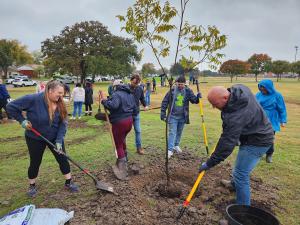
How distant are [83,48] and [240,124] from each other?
4651 centimetres

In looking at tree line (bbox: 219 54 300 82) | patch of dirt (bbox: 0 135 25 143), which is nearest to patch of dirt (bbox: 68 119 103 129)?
patch of dirt (bbox: 0 135 25 143)

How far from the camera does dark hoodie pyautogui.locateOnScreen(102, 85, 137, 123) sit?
5529mm

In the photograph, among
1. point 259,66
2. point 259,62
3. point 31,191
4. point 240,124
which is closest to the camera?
point 240,124

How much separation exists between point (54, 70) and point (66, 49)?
13.7 ft

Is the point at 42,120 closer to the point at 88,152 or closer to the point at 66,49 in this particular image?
the point at 88,152

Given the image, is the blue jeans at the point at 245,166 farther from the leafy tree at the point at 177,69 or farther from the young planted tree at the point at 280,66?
the young planted tree at the point at 280,66

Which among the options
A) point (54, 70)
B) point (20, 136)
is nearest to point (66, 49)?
point (54, 70)

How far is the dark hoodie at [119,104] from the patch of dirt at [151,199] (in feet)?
3.75

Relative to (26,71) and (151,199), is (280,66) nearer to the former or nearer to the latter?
(151,199)

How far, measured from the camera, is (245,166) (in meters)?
4.05

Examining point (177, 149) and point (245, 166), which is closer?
point (245, 166)

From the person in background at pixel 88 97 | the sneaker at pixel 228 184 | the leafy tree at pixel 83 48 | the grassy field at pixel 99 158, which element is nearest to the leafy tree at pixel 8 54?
the leafy tree at pixel 83 48

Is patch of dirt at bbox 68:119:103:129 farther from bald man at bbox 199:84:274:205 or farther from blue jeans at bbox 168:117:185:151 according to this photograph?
bald man at bbox 199:84:274:205

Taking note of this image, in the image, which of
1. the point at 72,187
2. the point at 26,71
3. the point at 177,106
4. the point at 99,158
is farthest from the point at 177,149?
the point at 26,71
